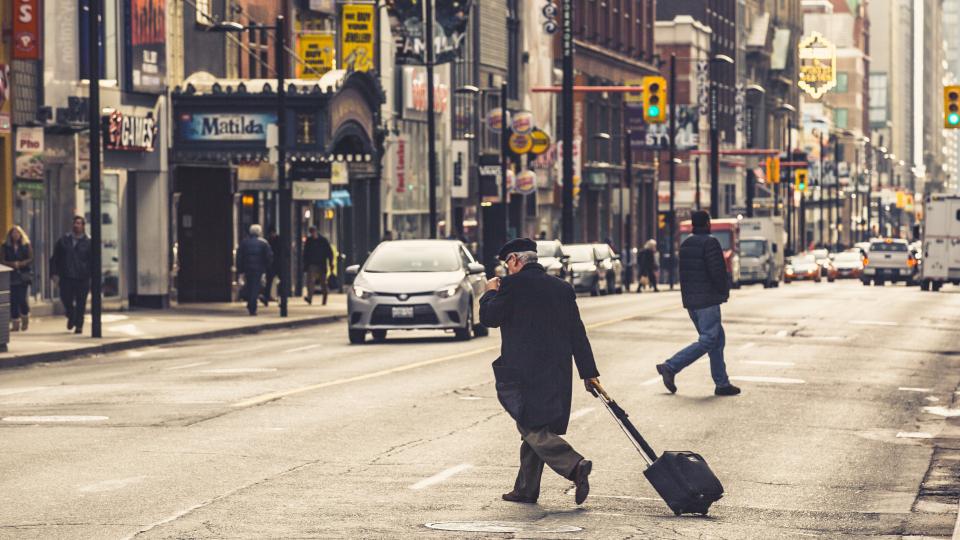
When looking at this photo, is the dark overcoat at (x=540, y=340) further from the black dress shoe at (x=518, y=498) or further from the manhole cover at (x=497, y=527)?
the manhole cover at (x=497, y=527)

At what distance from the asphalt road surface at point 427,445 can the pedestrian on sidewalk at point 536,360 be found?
31 cm

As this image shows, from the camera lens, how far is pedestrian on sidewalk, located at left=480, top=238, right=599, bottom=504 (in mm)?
12781

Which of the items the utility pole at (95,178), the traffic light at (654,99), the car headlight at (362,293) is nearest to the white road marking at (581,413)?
the car headlight at (362,293)

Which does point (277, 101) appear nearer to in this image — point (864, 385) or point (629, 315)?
point (629, 315)

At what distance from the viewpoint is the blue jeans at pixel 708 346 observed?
21.6 meters

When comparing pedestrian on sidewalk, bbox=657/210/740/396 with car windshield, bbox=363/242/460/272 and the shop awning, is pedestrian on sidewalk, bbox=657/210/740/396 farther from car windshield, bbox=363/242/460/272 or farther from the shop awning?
the shop awning

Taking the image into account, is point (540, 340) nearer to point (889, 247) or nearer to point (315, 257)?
point (315, 257)

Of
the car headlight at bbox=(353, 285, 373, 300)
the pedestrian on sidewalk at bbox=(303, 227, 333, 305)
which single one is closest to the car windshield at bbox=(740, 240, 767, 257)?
the pedestrian on sidewalk at bbox=(303, 227, 333, 305)

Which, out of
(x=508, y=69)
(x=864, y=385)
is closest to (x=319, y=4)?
(x=508, y=69)

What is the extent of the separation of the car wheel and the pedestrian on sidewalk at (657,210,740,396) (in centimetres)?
967

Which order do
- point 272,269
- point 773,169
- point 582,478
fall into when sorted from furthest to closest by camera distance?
1. point 773,169
2. point 272,269
3. point 582,478

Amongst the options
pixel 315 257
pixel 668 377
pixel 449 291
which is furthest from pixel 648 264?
pixel 668 377

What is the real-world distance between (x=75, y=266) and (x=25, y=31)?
A: 17.3ft

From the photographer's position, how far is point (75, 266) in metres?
33.3
